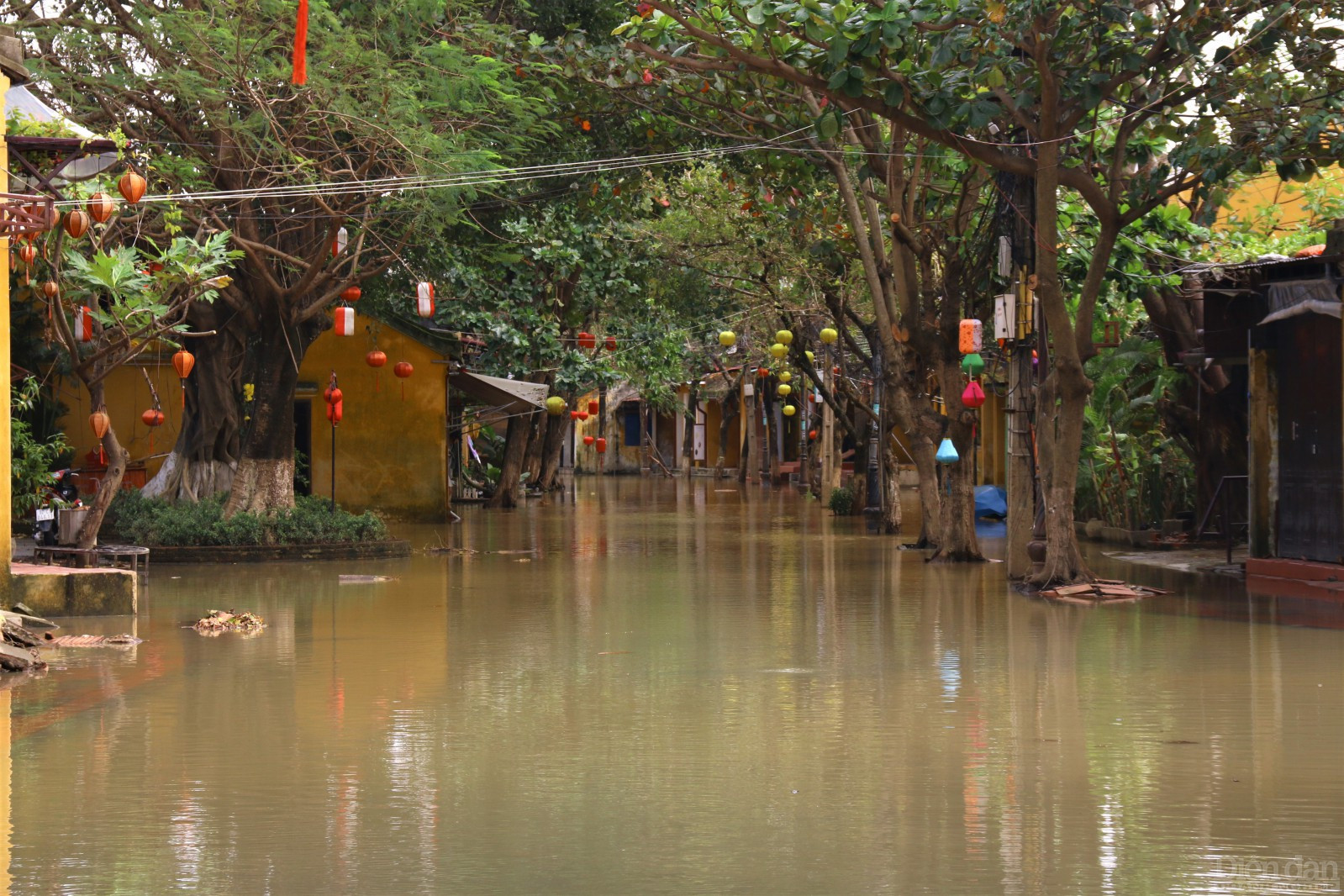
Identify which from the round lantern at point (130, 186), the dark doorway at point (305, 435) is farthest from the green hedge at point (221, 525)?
the round lantern at point (130, 186)

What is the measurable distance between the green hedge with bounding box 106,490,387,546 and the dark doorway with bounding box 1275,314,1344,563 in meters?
12.3

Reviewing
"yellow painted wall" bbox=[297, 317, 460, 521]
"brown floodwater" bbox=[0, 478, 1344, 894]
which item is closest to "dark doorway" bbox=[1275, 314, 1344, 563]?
"brown floodwater" bbox=[0, 478, 1344, 894]

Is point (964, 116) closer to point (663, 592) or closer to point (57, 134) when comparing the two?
point (663, 592)

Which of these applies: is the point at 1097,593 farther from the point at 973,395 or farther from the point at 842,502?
the point at 842,502

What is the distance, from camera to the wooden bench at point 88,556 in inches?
693

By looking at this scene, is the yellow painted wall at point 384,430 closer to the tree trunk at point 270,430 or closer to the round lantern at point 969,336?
the tree trunk at point 270,430

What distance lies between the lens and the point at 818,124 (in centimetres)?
1473

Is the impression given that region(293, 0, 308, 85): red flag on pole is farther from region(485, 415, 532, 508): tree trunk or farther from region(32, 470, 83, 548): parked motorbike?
region(485, 415, 532, 508): tree trunk

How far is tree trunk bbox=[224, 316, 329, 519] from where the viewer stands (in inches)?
885

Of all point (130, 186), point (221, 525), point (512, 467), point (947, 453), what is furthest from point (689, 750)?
point (512, 467)

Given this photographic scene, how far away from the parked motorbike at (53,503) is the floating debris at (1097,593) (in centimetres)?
1180

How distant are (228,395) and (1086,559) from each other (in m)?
13.2

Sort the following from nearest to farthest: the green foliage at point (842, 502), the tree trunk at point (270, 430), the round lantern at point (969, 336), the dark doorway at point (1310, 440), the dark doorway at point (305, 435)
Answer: the dark doorway at point (1310, 440) → the round lantern at point (969, 336) → the tree trunk at point (270, 430) → the dark doorway at point (305, 435) → the green foliage at point (842, 502)

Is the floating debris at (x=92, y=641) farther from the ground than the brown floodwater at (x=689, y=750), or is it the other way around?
the floating debris at (x=92, y=641)
